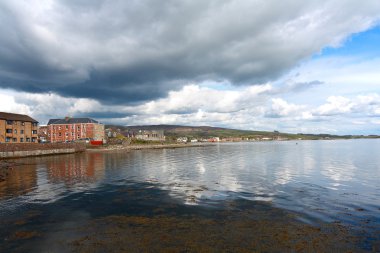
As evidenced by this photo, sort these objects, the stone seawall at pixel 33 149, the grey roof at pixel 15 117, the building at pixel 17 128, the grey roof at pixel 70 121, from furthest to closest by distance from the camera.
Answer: the grey roof at pixel 70 121, the grey roof at pixel 15 117, the building at pixel 17 128, the stone seawall at pixel 33 149

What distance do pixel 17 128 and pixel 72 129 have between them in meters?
49.1

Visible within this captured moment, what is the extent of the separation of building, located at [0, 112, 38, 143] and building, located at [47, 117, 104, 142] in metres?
37.1

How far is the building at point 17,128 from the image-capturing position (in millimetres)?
99562

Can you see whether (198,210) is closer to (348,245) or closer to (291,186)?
(348,245)

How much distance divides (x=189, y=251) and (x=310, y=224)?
29.7 feet

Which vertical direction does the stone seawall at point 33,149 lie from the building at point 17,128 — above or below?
below

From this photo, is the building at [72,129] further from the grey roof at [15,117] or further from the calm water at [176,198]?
the calm water at [176,198]

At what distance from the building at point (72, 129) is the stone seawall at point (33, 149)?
139 ft

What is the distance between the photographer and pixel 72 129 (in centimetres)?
15550

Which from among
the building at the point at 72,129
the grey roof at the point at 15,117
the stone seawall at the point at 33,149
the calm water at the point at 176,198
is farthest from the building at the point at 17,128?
the calm water at the point at 176,198

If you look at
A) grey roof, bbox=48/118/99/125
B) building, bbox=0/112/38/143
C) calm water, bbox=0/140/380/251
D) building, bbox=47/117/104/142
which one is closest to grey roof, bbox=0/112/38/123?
building, bbox=0/112/38/143

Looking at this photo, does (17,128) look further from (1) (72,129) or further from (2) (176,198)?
(2) (176,198)

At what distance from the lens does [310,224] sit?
1719cm

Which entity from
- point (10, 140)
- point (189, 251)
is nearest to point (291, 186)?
point (189, 251)
